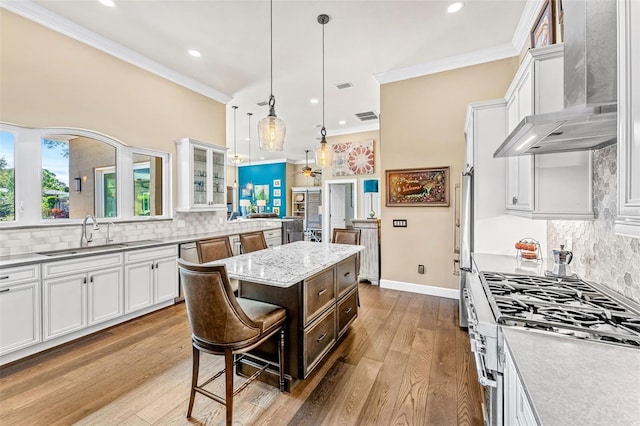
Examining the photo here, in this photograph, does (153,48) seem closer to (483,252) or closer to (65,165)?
(65,165)

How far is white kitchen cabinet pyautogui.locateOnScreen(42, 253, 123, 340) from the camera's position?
2.54 m

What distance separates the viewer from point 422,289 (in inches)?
166

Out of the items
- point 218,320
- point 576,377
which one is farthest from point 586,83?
point 218,320

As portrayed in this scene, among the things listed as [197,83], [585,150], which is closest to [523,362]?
[585,150]

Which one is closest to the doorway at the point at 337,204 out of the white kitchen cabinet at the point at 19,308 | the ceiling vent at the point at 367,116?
the ceiling vent at the point at 367,116

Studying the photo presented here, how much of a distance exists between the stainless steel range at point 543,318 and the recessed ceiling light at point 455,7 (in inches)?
112

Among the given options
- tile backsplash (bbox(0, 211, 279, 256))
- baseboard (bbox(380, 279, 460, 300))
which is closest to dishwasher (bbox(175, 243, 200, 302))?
tile backsplash (bbox(0, 211, 279, 256))

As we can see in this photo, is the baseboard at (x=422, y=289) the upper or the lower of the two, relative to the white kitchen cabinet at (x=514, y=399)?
lower

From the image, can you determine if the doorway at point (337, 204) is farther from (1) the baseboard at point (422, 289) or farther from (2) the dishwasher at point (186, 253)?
(2) the dishwasher at point (186, 253)

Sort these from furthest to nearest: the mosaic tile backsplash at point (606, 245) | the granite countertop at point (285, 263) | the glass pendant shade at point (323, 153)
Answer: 1. the glass pendant shade at point (323, 153)
2. the granite countertop at point (285, 263)
3. the mosaic tile backsplash at point (606, 245)

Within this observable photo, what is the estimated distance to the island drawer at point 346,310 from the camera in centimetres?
268

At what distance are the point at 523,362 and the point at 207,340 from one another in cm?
160

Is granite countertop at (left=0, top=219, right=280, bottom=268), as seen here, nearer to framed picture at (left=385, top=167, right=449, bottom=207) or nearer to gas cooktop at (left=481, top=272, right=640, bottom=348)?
framed picture at (left=385, top=167, right=449, bottom=207)

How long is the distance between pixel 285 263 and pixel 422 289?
2805mm
